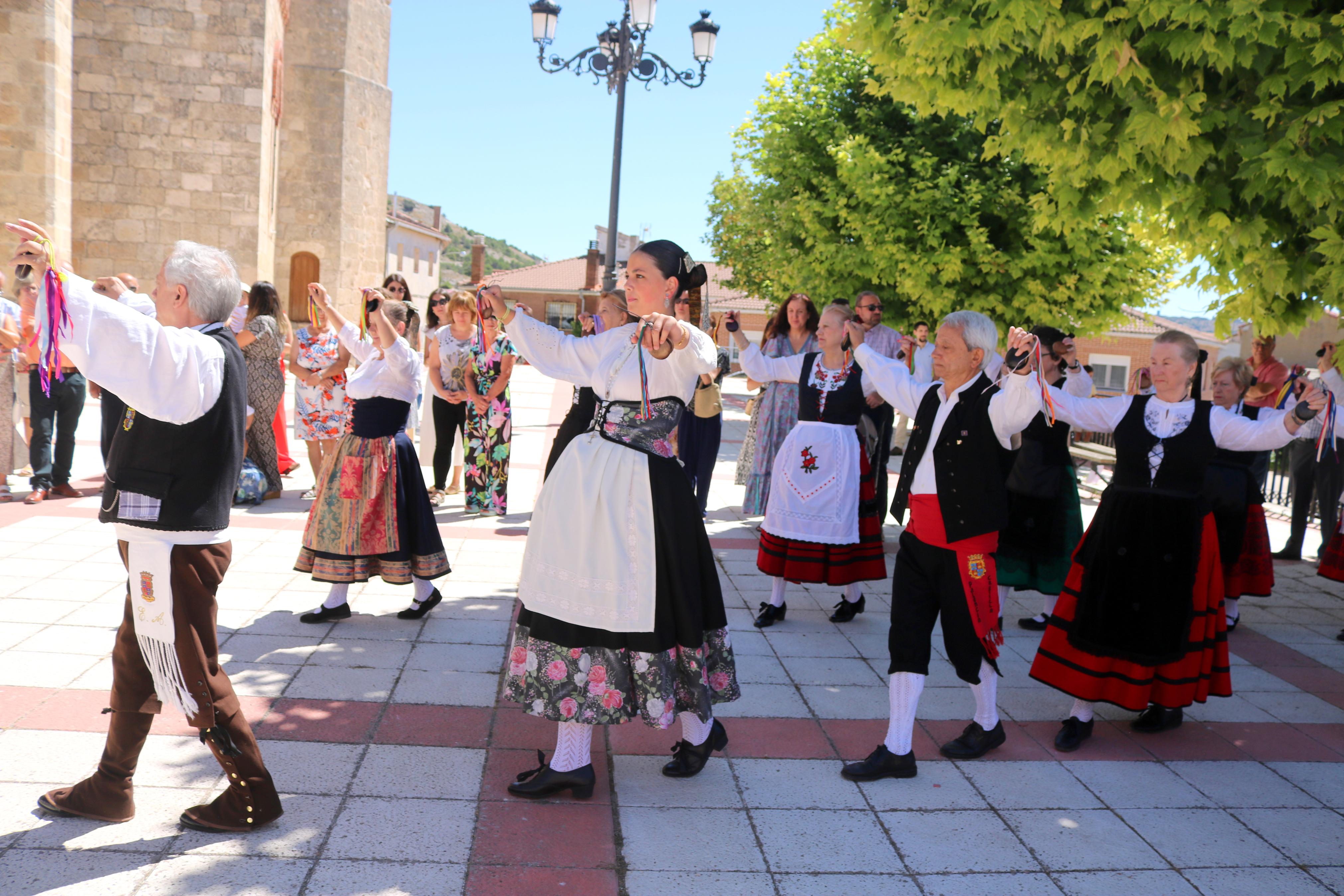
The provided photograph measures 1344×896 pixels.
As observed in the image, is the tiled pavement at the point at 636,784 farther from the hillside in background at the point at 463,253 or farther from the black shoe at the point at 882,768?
the hillside in background at the point at 463,253

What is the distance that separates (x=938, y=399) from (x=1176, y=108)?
89.2 inches

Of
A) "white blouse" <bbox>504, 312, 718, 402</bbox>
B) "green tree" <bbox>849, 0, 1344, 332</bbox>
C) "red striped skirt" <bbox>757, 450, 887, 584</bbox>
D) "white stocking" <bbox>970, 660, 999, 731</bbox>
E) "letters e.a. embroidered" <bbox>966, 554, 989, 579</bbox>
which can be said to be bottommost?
"white stocking" <bbox>970, 660, 999, 731</bbox>

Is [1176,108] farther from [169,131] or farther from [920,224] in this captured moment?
[169,131]

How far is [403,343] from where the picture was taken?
5480 millimetres

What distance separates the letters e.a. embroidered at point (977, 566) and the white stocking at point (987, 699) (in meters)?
0.43

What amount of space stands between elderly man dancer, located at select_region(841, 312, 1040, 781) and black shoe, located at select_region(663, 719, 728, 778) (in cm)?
57

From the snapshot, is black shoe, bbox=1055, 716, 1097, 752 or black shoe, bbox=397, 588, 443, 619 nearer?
black shoe, bbox=1055, 716, 1097, 752

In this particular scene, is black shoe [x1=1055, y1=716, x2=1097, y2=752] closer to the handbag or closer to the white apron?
the white apron

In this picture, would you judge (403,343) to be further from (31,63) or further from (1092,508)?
(31,63)

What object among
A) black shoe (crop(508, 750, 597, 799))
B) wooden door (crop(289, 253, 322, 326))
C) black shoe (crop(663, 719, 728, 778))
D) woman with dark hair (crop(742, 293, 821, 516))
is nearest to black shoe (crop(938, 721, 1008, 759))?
black shoe (crop(663, 719, 728, 778))

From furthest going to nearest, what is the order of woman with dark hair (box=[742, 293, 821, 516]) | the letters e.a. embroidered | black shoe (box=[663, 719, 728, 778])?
woman with dark hair (box=[742, 293, 821, 516]) → the letters e.a. embroidered → black shoe (box=[663, 719, 728, 778])

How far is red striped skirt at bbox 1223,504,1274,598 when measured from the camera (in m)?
6.80

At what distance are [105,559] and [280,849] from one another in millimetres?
4078

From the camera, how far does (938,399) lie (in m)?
4.18
